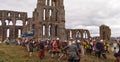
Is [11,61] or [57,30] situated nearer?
[11,61]

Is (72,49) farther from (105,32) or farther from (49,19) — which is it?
(105,32)

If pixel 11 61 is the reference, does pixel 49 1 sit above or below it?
above

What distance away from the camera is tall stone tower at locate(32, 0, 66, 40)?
5491cm

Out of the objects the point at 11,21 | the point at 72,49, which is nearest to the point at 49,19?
the point at 11,21

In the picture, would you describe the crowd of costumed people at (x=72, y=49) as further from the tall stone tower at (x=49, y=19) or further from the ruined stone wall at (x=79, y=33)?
the ruined stone wall at (x=79, y=33)

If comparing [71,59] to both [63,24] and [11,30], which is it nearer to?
[63,24]

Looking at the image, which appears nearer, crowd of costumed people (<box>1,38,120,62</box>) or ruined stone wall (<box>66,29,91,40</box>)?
crowd of costumed people (<box>1,38,120,62</box>)

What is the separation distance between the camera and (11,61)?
19922mm

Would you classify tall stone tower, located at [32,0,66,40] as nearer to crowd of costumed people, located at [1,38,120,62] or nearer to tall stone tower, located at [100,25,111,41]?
tall stone tower, located at [100,25,111,41]

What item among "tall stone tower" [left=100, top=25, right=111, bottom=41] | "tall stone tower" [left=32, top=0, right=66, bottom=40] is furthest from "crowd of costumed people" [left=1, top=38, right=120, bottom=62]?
"tall stone tower" [left=100, top=25, right=111, bottom=41]

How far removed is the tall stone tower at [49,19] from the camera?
54.9 m

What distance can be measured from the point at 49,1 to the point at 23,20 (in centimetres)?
1656

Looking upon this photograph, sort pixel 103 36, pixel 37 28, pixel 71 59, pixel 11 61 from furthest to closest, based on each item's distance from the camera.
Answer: pixel 103 36 → pixel 37 28 → pixel 11 61 → pixel 71 59

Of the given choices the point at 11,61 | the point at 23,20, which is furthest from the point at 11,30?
the point at 11,61
